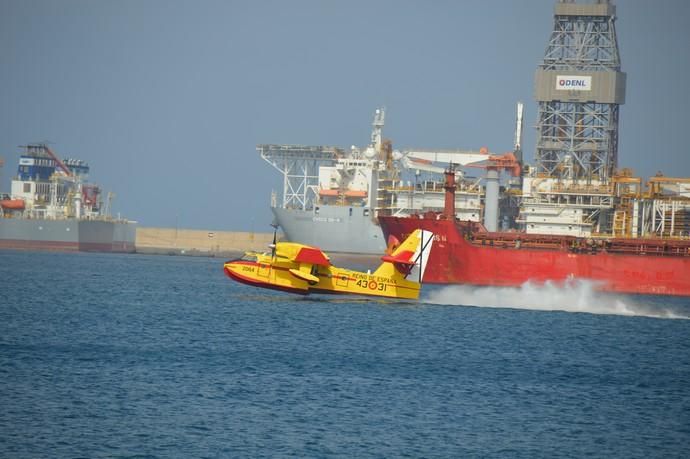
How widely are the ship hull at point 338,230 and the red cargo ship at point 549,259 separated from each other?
78.2ft

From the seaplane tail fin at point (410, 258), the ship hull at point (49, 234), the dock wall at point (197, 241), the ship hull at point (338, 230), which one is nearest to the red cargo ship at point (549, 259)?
the ship hull at point (338, 230)

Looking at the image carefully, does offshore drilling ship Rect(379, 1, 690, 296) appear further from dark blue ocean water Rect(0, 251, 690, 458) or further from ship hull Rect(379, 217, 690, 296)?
dark blue ocean water Rect(0, 251, 690, 458)

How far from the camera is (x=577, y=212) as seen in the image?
101 metres

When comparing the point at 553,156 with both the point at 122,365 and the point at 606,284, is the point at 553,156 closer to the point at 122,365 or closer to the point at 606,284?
the point at 606,284

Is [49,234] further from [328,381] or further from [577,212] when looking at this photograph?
[328,381]

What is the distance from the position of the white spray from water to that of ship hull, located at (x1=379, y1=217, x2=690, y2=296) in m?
5.10

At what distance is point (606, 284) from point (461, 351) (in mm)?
42025

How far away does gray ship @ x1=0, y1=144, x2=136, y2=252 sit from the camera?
142 m

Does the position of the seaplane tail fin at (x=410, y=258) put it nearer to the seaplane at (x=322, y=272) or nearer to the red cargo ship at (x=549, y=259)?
the seaplane at (x=322, y=272)

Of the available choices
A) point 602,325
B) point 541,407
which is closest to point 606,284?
point 602,325

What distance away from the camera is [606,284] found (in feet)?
266

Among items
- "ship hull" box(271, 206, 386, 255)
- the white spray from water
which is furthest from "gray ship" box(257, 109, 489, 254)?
the white spray from water

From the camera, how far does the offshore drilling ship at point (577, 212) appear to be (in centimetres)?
8156

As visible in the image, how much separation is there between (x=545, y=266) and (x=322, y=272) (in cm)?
3366
